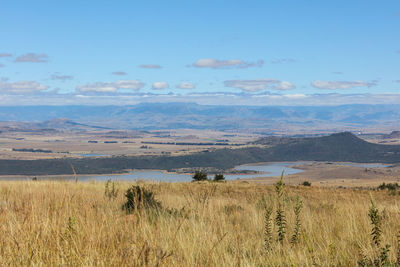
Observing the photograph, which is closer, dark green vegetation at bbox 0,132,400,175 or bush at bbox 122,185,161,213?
bush at bbox 122,185,161,213

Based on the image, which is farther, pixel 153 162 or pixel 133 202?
pixel 153 162

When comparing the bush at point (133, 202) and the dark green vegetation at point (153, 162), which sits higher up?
the bush at point (133, 202)

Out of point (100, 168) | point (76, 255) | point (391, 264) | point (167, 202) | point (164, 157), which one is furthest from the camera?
point (164, 157)

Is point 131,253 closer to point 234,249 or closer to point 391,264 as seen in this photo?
point 234,249

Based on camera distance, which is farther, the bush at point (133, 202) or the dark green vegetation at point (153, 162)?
the dark green vegetation at point (153, 162)

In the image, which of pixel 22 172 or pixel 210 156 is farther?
pixel 210 156

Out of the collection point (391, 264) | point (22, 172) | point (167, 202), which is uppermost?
point (391, 264)

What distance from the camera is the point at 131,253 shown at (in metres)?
3.26

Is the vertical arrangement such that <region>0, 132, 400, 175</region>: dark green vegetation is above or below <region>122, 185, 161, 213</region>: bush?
below

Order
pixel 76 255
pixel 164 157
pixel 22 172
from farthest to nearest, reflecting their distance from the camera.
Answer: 1. pixel 164 157
2. pixel 22 172
3. pixel 76 255

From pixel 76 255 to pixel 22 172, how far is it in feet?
487

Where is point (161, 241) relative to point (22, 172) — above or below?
above

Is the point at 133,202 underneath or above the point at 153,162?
above

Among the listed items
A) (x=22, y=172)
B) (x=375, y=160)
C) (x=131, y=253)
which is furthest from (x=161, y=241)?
(x=375, y=160)
